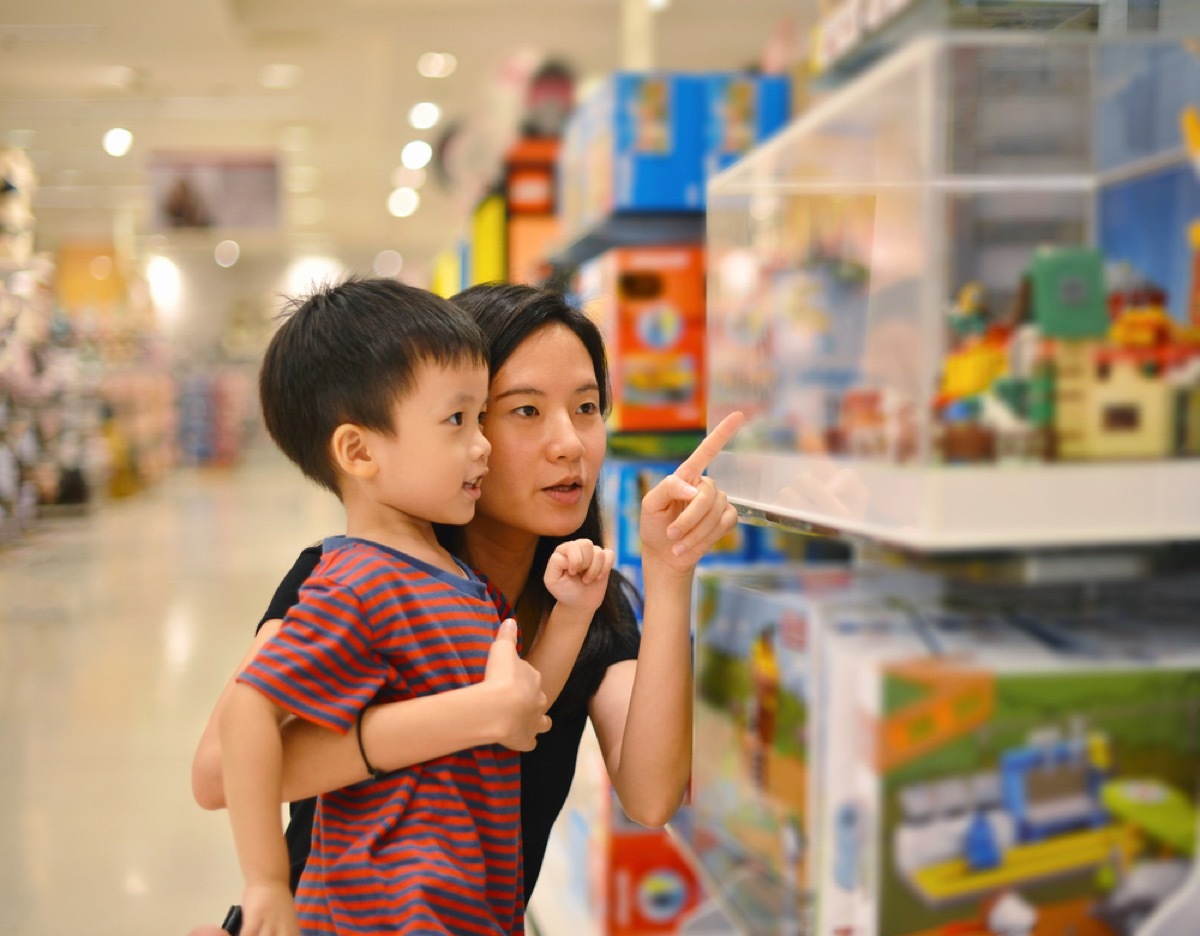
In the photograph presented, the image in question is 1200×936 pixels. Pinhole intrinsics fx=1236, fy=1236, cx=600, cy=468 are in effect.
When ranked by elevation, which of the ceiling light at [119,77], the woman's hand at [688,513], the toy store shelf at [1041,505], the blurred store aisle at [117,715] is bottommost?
the blurred store aisle at [117,715]

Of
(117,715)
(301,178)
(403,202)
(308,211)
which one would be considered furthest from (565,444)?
(308,211)

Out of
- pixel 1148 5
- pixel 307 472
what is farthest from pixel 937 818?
pixel 1148 5

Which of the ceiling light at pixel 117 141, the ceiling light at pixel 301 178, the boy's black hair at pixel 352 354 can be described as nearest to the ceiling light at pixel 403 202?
the ceiling light at pixel 301 178

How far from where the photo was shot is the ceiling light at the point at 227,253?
1936 cm

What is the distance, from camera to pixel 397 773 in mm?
1051

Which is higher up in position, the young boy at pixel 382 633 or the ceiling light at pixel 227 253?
the ceiling light at pixel 227 253

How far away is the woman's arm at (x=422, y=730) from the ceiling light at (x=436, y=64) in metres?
8.73

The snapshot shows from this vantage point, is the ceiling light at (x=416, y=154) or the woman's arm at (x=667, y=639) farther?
the ceiling light at (x=416, y=154)

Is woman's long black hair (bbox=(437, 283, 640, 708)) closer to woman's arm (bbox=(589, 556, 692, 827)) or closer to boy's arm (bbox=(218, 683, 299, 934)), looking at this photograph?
woman's arm (bbox=(589, 556, 692, 827))

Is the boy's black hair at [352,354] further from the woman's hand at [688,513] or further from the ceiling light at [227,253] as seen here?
the ceiling light at [227,253]

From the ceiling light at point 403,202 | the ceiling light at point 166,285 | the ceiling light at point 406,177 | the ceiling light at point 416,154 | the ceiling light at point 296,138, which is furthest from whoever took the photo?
the ceiling light at point 166,285

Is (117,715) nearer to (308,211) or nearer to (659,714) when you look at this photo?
(659,714)

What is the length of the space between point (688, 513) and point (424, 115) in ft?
34.7

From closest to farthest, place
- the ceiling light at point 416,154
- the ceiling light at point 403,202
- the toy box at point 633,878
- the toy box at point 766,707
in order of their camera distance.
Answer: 1. the toy box at point 766,707
2. the toy box at point 633,878
3. the ceiling light at point 416,154
4. the ceiling light at point 403,202
